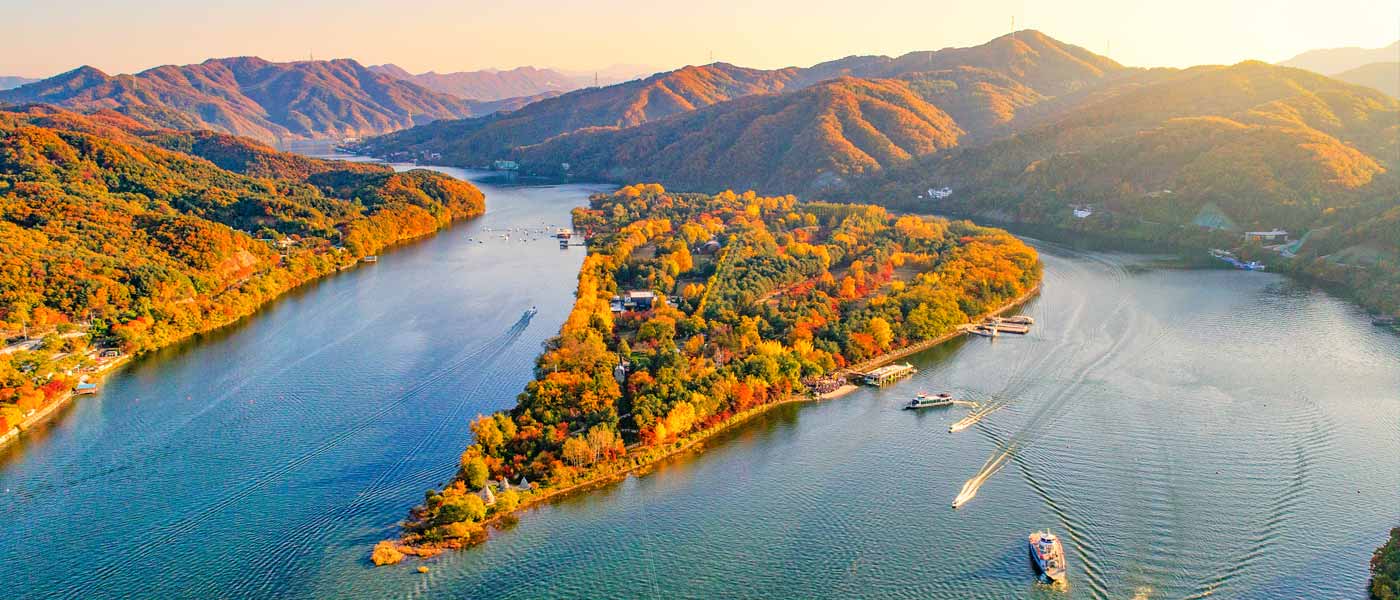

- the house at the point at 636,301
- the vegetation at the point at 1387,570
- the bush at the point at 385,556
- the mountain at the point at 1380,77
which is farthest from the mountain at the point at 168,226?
the mountain at the point at 1380,77

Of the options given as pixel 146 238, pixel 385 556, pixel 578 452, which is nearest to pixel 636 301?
pixel 578 452

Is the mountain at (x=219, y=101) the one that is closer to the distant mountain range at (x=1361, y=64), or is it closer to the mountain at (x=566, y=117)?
the mountain at (x=566, y=117)

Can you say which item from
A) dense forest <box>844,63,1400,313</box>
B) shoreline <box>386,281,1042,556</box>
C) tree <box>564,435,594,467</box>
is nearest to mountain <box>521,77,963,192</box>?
dense forest <box>844,63,1400,313</box>

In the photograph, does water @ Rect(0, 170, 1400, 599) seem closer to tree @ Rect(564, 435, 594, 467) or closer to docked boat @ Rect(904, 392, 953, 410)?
docked boat @ Rect(904, 392, 953, 410)

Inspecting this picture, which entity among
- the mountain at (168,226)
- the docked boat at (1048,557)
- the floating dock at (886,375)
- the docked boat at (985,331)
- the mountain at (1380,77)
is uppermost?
the mountain at (1380,77)

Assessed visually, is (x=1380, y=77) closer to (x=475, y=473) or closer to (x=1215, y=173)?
(x=1215, y=173)

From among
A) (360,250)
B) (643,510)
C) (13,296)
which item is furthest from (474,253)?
(643,510)
